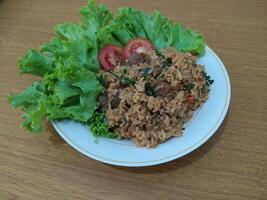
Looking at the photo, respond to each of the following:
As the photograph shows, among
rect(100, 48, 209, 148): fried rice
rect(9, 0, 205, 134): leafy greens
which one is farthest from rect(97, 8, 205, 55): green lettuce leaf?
rect(100, 48, 209, 148): fried rice

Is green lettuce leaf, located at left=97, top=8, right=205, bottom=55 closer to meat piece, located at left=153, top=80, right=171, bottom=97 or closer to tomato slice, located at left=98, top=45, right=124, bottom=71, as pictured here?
tomato slice, located at left=98, top=45, right=124, bottom=71

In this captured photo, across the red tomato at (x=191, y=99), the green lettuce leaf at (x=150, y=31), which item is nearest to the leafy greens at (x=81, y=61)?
the green lettuce leaf at (x=150, y=31)

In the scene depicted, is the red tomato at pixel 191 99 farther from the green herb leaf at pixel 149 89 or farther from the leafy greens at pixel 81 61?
the leafy greens at pixel 81 61

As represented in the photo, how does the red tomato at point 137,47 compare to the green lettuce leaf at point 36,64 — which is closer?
the green lettuce leaf at point 36,64

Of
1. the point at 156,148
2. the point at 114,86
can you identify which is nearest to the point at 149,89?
the point at 114,86

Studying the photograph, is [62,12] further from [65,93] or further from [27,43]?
[65,93]
